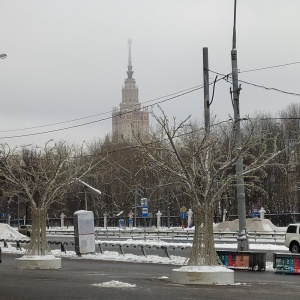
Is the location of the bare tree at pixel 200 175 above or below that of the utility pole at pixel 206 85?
below

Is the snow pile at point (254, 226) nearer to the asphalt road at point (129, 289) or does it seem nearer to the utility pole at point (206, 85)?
the utility pole at point (206, 85)

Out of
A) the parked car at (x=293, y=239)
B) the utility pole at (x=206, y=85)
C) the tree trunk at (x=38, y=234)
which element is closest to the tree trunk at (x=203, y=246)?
the utility pole at (x=206, y=85)

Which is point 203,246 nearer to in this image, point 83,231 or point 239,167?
point 239,167

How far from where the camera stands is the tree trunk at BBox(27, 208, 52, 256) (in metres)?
29.1

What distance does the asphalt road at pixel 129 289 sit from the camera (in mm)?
18250

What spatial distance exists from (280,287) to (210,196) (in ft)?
10.4

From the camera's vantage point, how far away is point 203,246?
864 inches

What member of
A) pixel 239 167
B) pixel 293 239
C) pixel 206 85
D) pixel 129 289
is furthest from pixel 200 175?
pixel 293 239

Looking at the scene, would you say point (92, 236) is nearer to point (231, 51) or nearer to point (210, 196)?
point (231, 51)

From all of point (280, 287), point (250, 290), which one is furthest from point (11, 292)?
point (280, 287)

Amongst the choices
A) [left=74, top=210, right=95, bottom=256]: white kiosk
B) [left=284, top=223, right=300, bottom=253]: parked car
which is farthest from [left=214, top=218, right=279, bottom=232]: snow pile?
[left=74, top=210, right=95, bottom=256]: white kiosk

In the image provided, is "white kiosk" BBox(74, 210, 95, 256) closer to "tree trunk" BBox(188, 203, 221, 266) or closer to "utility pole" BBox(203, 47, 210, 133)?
"utility pole" BBox(203, 47, 210, 133)

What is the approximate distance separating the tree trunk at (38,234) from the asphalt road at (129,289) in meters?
1.03

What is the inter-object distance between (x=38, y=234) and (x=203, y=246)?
29.3 ft
